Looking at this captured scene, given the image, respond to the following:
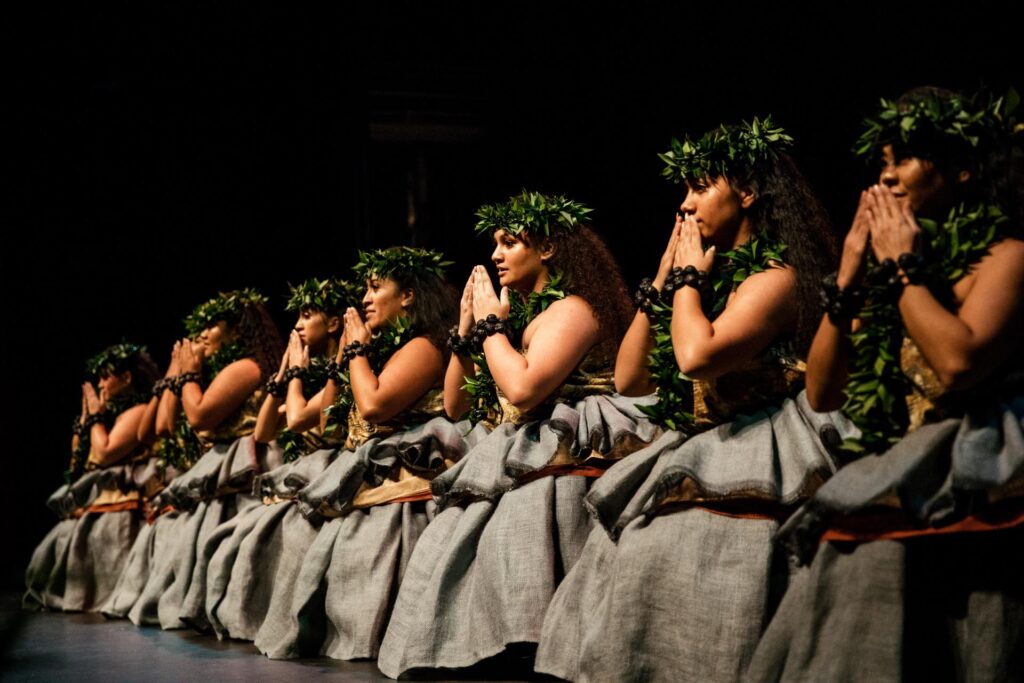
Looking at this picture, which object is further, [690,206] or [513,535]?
[513,535]

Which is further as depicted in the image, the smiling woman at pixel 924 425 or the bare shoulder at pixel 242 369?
the bare shoulder at pixel 242 369

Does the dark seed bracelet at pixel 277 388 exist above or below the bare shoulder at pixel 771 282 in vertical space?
below

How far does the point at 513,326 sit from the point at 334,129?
A: 130 inches

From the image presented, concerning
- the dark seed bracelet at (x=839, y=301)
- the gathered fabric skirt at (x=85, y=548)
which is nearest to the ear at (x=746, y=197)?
the dark seed bracelet at (x=839, y=301)

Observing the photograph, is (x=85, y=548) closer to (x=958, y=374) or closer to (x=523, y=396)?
(x=523, y=396)

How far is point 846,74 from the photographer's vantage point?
3.28 m

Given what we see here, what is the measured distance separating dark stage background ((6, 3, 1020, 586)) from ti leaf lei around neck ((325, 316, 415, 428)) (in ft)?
2.61

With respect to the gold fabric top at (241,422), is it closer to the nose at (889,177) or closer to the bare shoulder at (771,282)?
the bare shoulder at (771,282)

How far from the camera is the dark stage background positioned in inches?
134

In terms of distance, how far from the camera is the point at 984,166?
2117 millimetres

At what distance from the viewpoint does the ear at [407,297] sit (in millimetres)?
3959

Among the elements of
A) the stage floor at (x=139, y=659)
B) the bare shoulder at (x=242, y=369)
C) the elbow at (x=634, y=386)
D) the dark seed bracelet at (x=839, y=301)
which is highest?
the dark seed bracelet at (x=839, y=301)

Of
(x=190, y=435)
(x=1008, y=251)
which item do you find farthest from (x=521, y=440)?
(x=190, y=435)

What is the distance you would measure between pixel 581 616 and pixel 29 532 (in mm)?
7266
